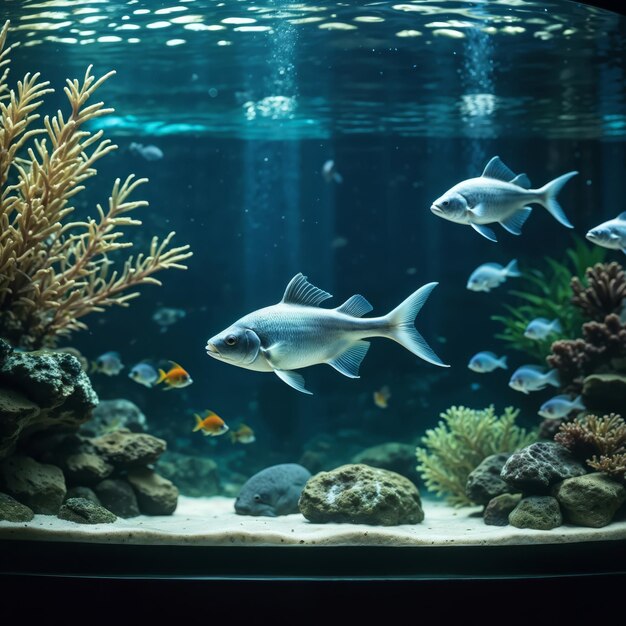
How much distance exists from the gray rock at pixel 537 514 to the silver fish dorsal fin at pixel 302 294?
2.84 meters

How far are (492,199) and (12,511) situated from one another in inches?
185

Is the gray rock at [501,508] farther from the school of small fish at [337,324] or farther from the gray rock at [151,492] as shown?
the gray rock at [151,492]

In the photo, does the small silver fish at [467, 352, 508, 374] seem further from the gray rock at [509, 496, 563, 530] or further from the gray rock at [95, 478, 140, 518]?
the gray rock at [95, 478, 140, 518]

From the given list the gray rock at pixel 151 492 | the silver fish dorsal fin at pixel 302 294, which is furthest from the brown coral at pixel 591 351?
the gray rock at pixel 151 492

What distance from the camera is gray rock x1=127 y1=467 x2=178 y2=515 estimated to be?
6625mm

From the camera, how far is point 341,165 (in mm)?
18641

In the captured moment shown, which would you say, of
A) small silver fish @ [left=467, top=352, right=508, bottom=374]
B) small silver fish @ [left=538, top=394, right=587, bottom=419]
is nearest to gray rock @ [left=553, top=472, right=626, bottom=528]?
small silver fish @ [left=538, top=394, right=587, bottom=419]

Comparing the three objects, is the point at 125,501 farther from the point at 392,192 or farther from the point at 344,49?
the point at 392,192

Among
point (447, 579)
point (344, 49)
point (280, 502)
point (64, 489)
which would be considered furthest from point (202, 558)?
point (344, 49)

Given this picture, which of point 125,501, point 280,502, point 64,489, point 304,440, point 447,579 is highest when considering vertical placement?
point 447,579

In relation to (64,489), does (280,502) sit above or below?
below

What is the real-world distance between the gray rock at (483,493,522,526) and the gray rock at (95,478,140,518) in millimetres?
3839

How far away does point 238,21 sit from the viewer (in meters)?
9.22

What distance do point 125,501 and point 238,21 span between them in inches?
289
